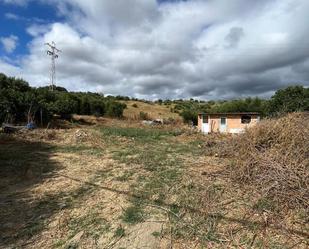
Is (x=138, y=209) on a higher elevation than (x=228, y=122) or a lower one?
lower

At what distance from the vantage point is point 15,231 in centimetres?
392

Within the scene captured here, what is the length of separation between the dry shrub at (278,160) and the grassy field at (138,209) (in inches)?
8.2

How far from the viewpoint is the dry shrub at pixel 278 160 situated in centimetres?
404

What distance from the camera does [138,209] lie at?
424cm

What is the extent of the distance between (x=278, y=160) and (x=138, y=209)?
2.35 metres

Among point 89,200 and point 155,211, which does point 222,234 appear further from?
point 89,200

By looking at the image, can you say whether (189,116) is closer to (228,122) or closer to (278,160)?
(228,122)

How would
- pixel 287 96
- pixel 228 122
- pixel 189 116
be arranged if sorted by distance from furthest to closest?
1. pixel 189 116
2. pixel 287 96
3. pixel 228 122

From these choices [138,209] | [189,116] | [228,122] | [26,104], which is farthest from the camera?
[189,116]

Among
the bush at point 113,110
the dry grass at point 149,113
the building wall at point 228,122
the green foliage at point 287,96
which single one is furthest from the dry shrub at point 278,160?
the dry grass at point 149,113

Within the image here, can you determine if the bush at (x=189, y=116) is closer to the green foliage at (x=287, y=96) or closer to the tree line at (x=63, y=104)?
the tree line at (x=63, y=104)

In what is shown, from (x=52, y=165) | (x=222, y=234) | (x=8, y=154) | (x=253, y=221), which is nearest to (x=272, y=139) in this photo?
(x=253, y=221)

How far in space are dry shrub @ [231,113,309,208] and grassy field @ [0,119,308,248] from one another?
0.69ft

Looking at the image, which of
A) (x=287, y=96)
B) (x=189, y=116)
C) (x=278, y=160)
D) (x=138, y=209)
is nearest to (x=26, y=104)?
(x=138, y=209)
